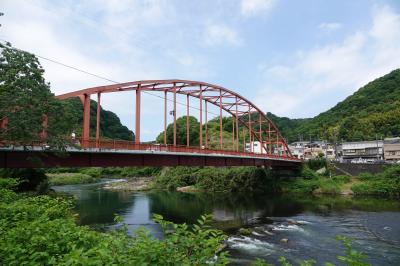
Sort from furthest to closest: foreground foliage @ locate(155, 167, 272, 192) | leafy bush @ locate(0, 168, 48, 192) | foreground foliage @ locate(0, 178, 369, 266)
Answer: foreground foliage @ locate(155, 167, 272, 192) → leafy bush @ locate(0, 168, 48, 192) → foreground foliage @ locate(0, 178, 369, 266)

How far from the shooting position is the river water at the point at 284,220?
19391mm

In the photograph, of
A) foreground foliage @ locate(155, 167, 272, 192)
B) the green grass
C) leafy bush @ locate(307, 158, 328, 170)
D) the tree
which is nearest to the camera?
the tree

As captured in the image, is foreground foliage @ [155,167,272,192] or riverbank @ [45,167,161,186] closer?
foreground foliage @ [155,167,272,192]

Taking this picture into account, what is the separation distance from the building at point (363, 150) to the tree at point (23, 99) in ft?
248

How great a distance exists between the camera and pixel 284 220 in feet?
98.4

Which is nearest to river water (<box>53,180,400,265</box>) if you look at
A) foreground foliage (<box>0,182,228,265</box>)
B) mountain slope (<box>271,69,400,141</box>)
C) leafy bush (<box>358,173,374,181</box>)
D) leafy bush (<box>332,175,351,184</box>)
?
foreground foliage (<box>0,182,228,265</box>)

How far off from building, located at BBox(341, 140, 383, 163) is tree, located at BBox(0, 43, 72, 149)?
75.7m

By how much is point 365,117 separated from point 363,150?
22.9 meters

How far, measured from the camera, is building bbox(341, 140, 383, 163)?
76.9 m

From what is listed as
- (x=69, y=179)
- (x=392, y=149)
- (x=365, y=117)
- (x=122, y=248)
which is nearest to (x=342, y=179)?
(x=392, y=149)

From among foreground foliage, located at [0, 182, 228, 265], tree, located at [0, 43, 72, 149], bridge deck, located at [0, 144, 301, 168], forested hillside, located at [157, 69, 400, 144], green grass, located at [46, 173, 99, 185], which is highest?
forested hillside, located at [157, 69, 400, 144]

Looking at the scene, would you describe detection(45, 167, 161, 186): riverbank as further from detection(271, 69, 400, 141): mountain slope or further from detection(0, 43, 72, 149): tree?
detection(271, 69, 400, 141): mountain slope

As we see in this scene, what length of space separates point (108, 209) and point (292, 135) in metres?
107

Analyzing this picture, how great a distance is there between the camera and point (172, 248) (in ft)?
15.5
